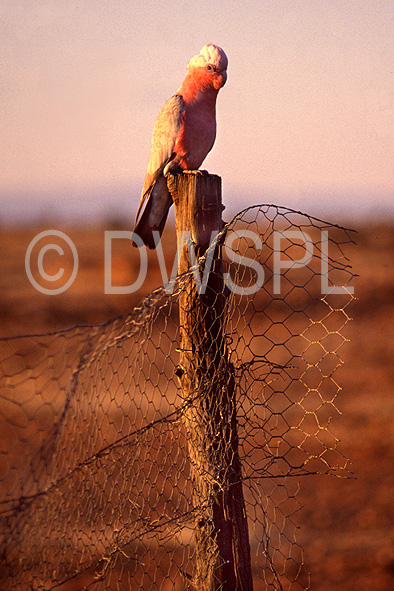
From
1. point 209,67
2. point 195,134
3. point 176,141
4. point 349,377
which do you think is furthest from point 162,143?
point 349,377

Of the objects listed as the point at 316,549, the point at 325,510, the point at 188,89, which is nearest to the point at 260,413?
the point at 325,510

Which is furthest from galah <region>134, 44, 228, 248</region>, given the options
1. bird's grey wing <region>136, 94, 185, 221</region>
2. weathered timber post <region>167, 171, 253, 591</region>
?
weathered timber post <region>167, 171, 253, 591</region>

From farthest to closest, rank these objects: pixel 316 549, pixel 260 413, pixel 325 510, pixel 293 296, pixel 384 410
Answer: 1. pixel 293 296
2. pixel 384 410
3. pixel 260 413
4. pixel 325 510
5. pixel 316 549

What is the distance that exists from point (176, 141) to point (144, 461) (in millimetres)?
2059

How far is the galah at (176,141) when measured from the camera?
3.75m

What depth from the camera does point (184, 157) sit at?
150 inches

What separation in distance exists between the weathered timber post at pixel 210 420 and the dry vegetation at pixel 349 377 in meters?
2.23

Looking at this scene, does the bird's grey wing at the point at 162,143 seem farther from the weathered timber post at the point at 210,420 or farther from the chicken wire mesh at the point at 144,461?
the weathered timber post at the point at 210,420

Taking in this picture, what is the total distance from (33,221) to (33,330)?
17.2 metres

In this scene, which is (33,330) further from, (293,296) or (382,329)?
(382,329)

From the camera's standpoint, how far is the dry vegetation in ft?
15.3

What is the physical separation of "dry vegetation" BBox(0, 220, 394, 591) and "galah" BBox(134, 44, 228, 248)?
272cm

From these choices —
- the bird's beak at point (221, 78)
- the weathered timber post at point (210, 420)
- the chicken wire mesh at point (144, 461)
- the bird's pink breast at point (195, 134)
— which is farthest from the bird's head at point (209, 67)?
the weathered timber post at point (210, 420)

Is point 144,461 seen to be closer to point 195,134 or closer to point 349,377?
point 195,134
